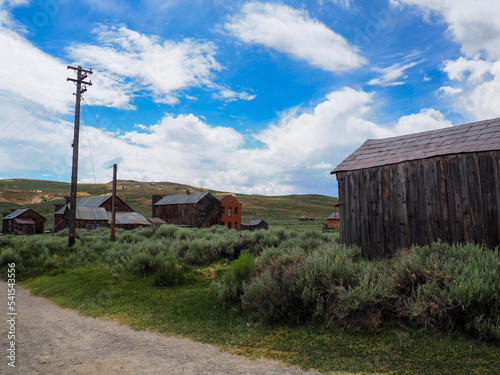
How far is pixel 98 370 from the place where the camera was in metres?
4.25

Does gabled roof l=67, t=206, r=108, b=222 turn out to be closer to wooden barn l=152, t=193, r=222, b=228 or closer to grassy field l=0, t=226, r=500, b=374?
wooden barn l=152, t=193, r=222, b=228

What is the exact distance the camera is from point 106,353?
487cm

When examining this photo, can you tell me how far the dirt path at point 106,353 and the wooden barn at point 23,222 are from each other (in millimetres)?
39342

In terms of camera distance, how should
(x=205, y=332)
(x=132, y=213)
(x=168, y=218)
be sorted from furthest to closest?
(x=168, y=218) < (x=132, y=213) < (x=205, y=332)

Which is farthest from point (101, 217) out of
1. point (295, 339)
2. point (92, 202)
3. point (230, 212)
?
point (295, 339)

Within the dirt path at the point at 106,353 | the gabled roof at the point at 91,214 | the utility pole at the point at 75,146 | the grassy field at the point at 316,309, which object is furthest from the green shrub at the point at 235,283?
the gabled roof at the point at 91,214

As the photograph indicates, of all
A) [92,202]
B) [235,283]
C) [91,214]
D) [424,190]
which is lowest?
[235,283]

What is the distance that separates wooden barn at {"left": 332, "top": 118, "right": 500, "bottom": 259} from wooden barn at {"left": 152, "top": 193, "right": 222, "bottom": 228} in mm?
33890

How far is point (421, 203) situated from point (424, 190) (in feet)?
1.12

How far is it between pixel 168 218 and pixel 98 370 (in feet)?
145

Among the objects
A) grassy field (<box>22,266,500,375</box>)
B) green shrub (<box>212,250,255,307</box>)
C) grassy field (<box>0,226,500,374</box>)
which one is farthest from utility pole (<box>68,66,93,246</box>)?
green shrub (<box>212,250,255,307</box>)

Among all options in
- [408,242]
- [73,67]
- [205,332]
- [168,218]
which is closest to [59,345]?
[205,332]

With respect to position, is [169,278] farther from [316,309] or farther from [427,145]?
[427,145]

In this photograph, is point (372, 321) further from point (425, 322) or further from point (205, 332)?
point (205, 332)
